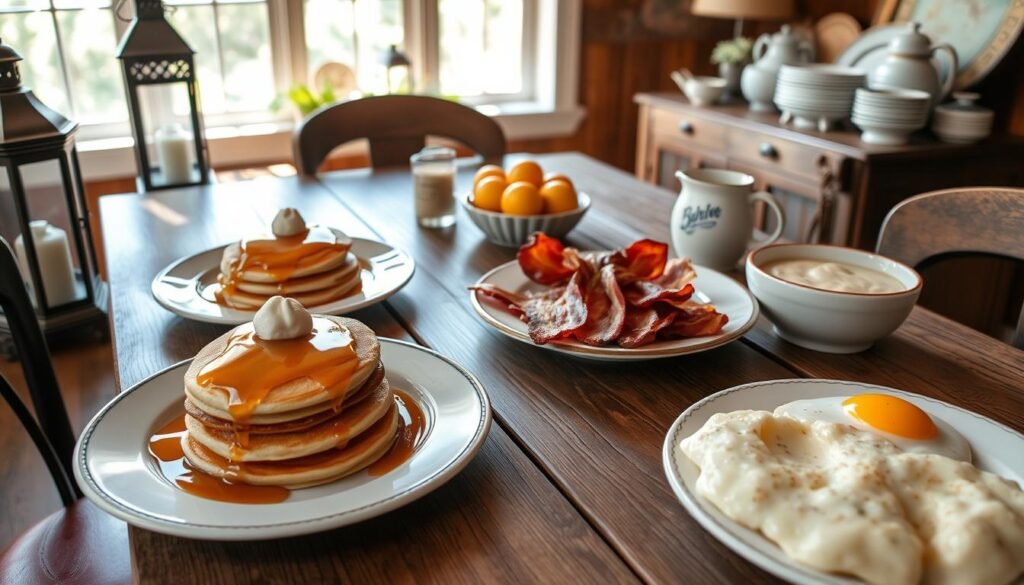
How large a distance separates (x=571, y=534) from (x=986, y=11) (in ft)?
8.25

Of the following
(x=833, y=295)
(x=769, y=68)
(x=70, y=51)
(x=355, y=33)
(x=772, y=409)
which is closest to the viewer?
(x=772, y=409)

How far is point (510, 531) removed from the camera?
664 mm

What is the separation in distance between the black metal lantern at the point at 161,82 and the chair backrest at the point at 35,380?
79cm

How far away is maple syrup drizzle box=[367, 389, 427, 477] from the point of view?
2.32ft

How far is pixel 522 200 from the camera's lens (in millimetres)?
1339

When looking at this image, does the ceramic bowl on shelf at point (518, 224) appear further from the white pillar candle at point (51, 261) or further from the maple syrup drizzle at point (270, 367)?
the white pillar candle at point (51, 261)

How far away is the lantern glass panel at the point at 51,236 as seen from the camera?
5.71 feet

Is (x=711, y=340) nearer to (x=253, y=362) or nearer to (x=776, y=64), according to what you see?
Result: (x=253, y=362)

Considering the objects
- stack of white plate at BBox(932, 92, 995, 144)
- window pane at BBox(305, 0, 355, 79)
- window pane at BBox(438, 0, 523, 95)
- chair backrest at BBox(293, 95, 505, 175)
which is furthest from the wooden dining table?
window pane at BBox(438, 0, 523, 95)

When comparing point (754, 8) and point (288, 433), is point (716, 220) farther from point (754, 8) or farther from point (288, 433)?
point (754, 8)

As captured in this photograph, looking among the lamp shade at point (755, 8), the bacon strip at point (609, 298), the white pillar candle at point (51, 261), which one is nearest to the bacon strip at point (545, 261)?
the bacon strip at point (609, 298)

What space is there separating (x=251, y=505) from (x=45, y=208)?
1.62 m

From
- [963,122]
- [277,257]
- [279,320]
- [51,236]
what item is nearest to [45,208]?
[51,236]

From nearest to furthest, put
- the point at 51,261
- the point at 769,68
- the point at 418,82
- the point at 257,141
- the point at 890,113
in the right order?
the point at 51,261 → the point at 890,113 → the point at 769,68 → the point at 257,141 → the point at 418,82
